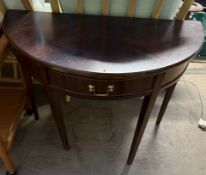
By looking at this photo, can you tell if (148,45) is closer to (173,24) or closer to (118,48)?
(118,48)

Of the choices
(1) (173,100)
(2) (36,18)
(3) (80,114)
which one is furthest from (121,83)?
(1) (173,100)

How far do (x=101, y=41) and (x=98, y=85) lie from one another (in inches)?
7.0

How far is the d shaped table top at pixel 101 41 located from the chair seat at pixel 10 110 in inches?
17.2

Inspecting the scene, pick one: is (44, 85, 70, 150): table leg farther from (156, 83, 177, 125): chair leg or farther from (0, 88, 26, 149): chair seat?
(156, 83, 177, 125): chair leg

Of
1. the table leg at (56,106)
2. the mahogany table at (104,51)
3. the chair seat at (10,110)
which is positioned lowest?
the chair seat at (10,110)

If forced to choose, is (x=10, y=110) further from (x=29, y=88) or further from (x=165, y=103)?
(x=165, y=103)

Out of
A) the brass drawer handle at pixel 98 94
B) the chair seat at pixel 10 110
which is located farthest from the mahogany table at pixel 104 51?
the chair seat at pixel 10 110

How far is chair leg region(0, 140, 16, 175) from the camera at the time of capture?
0.99 metres

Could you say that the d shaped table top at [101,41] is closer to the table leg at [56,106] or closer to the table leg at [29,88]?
the table leg at [56,106]

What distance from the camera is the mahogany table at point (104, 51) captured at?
0.72 metres

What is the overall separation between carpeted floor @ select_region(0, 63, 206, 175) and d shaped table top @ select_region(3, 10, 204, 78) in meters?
0.67

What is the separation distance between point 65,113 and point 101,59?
0.81 metres

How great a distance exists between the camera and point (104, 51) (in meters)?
0.77

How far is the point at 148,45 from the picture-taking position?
31.9 inches
